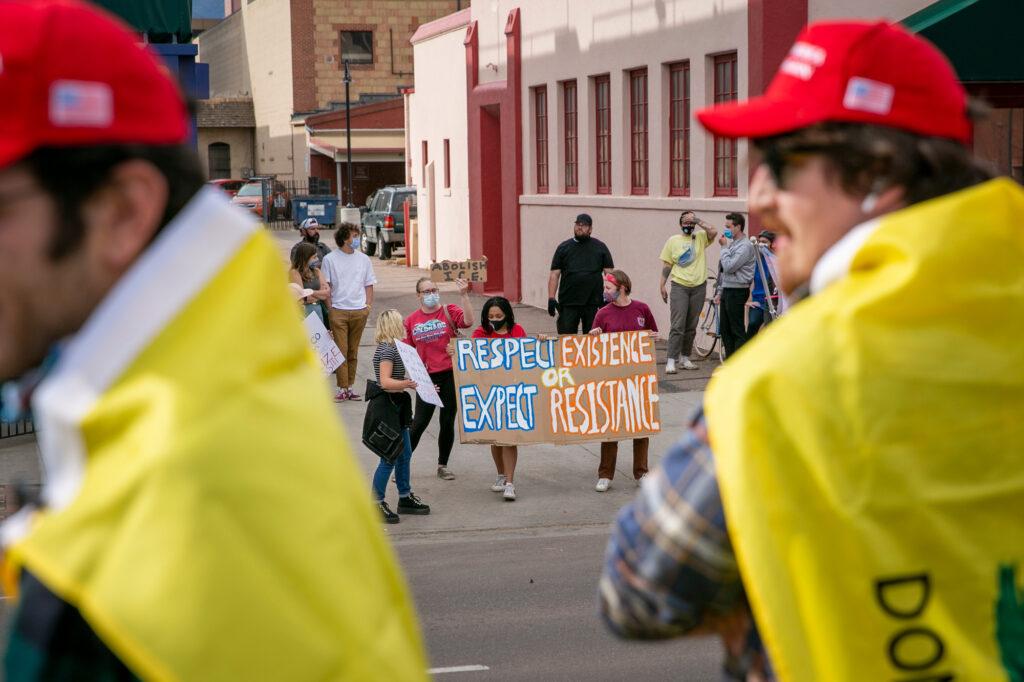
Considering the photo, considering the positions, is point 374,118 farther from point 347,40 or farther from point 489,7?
point 489,7

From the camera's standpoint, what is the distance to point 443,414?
42.2 ft

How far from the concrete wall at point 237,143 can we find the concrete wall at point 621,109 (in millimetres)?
46462

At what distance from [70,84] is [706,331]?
17.7 m

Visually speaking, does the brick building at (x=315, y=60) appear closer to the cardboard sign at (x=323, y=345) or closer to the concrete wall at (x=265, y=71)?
the concrete wall at (x=265, y=71)

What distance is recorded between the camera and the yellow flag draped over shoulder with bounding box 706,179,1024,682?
77.9 inches

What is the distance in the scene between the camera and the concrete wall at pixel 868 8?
17.7m

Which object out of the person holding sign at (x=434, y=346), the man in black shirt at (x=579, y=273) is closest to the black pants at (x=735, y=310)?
the man in black shirt at (x=579, y=273)

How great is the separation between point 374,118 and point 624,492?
163 feet

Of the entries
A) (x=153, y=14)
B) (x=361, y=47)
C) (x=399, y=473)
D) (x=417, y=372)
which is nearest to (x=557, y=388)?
(x=417, y=372)

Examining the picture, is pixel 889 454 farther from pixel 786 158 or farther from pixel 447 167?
pixel 447 167

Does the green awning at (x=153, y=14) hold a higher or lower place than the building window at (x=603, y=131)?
higher

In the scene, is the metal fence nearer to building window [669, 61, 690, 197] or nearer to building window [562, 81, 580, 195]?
building window [669, 61, 690, 197]

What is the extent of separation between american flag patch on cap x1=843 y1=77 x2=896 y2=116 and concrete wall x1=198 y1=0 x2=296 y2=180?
62703 millimetres

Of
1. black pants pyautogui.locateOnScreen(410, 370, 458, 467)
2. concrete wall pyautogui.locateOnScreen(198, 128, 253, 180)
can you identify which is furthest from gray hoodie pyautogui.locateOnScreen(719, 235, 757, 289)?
concrete wall pyautogui.locateOnScreen(198, 128, 253, 180)
